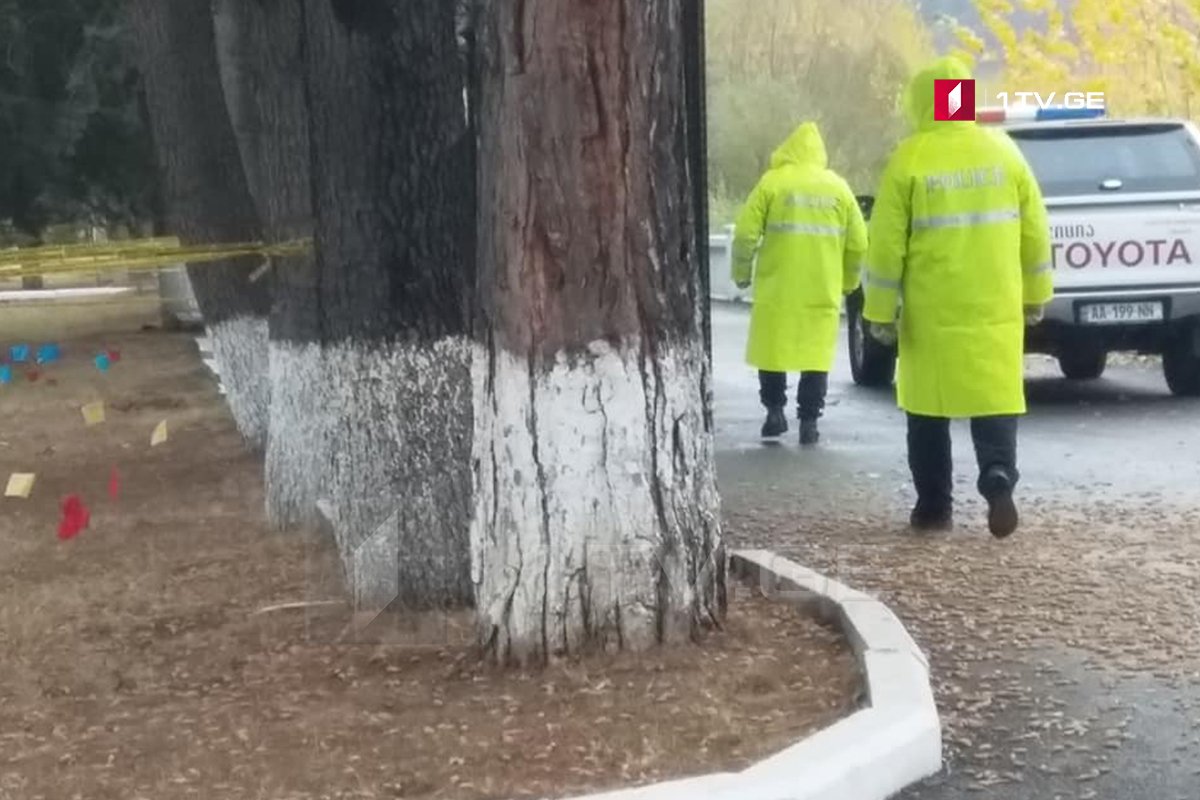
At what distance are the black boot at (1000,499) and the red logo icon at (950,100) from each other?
Answer: 139 cm

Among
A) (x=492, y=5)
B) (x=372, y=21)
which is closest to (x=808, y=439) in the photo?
(x=372, y=21)

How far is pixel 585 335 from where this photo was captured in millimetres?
5578

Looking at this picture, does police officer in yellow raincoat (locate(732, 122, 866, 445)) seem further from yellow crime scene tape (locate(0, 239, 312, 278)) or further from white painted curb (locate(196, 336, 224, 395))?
white painted curb (locate(196, 336, 224, 395))

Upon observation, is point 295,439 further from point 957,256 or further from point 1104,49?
point 1104,49

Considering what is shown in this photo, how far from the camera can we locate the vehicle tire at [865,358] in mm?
14680

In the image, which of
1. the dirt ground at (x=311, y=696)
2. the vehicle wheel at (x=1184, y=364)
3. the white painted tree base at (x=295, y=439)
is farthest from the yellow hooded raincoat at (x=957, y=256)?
the vehicle wheel at (x=1184, y=364)

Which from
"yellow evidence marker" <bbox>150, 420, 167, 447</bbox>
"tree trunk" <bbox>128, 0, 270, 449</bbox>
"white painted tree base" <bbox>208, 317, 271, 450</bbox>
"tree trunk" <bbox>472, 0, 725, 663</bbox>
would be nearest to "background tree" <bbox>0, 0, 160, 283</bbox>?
"yellow evidence marker" <bbox>150, 420, 167, 447</bbox>

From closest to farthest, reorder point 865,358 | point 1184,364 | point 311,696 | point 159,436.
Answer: point 311,696
point 159,436
point 1184,364
point 865,358

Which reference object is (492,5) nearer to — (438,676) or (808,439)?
(438,676)

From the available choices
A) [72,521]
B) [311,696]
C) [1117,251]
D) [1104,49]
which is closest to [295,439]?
[72,521]

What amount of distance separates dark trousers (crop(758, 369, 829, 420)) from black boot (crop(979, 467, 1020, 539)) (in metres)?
3.46

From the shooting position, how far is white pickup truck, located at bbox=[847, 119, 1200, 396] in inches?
499

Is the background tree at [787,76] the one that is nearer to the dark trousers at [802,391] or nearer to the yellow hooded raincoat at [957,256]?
the dark trousers at [802,391]

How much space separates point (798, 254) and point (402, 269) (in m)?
4.57
